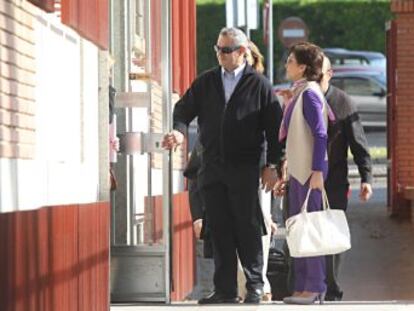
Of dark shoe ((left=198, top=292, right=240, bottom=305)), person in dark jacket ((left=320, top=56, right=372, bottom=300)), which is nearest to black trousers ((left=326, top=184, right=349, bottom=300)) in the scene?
person in dark jacket ((left=320, top=56, right=372, bottom=300))

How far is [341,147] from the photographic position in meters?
10.0

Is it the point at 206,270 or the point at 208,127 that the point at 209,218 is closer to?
the point at 208,127

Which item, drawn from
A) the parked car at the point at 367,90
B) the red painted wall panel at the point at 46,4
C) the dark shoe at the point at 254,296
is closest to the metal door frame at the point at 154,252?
the dark shoe at the point at 254,296

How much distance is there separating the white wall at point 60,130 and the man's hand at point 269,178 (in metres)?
1.45

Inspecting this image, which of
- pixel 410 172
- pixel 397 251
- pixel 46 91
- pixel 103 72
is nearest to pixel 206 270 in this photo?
pixel 397 251

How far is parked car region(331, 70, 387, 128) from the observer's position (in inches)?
1473

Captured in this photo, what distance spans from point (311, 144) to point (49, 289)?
2.89 meters

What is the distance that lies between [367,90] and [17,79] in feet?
103

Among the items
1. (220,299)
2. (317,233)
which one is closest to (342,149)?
(317,233)

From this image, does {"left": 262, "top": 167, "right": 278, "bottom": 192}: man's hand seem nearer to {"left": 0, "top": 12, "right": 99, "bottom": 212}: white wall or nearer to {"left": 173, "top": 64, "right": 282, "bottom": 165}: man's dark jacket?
{"left": 173, "top": 64, "right": 282, "bottom": 165}: man's dark jacket

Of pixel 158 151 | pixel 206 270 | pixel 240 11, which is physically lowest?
pixel 206 270

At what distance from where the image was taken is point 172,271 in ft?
35.3

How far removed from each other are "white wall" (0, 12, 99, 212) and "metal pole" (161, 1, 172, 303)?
1.73m

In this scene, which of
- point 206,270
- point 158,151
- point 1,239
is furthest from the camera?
point 206,270
